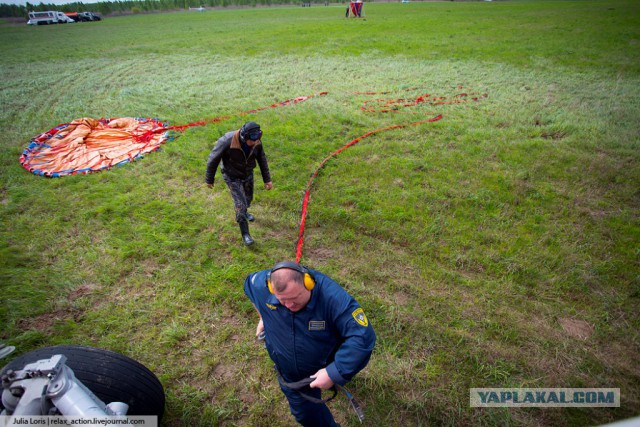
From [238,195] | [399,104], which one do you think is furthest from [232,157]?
[399,104]

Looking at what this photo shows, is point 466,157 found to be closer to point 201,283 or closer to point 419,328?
point 419,328

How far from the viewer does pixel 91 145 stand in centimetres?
824

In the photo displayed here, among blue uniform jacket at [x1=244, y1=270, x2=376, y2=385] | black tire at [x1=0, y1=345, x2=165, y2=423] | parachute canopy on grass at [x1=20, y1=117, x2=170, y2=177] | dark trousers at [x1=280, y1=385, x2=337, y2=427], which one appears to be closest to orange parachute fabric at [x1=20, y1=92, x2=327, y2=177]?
parachute canopy on grass at [x1=20, y1=117, x2=170, y2=177]

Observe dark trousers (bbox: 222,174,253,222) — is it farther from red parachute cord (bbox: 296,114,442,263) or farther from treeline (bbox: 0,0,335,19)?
treeline (bbox: 0,0,335,19)

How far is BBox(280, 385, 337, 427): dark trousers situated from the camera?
2.73 metres

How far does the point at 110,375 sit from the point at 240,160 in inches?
117

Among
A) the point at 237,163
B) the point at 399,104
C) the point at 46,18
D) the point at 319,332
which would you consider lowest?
the point at 319,332

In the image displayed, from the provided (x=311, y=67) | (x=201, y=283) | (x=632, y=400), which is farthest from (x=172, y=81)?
(x=632, y=400)

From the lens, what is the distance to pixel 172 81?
523 inches

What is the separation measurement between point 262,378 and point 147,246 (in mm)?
2957

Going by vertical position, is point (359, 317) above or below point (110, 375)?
above

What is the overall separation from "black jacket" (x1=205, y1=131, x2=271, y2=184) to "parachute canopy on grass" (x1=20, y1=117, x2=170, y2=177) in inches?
154

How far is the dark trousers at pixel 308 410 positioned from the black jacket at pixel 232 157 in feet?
10.0

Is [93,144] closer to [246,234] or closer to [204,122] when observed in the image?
[204,122]
